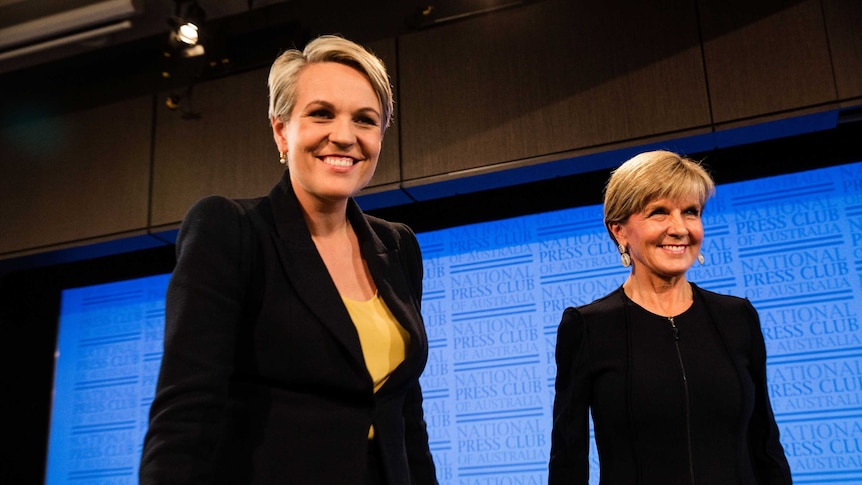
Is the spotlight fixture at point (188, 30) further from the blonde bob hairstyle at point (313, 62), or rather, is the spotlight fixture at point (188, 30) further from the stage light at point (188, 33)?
the blonde bob hairstyle at point (313, 62)

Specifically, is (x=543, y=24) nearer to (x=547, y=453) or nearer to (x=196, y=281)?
(x=547, y=453)

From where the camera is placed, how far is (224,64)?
13.6 ft

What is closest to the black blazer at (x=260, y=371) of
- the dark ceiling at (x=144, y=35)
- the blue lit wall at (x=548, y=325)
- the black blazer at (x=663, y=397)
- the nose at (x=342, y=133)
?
the nose at (x=342, y=133)

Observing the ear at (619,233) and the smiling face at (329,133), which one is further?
the ear at (619,233)

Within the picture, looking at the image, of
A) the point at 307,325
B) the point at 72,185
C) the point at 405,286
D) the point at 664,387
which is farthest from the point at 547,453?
the point at 72,185

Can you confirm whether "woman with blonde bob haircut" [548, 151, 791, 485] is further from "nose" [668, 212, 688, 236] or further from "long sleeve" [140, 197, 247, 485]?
"long sleeve" [140, 197, 247, 485]

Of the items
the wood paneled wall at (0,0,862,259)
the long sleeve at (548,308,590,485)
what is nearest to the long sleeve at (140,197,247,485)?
the long sleeve at (548,308,590,485)

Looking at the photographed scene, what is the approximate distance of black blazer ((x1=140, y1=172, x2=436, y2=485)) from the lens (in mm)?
1003

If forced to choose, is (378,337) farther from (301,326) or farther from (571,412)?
(571,412)

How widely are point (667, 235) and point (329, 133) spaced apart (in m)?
1.14

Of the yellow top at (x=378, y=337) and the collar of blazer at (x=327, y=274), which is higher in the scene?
the collar of blazer at (x=327, y=274)

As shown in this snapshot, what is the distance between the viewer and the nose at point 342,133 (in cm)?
128

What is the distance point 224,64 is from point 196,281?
10.9 ft

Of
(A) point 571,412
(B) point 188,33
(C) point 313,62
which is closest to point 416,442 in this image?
(C) point 313,62
